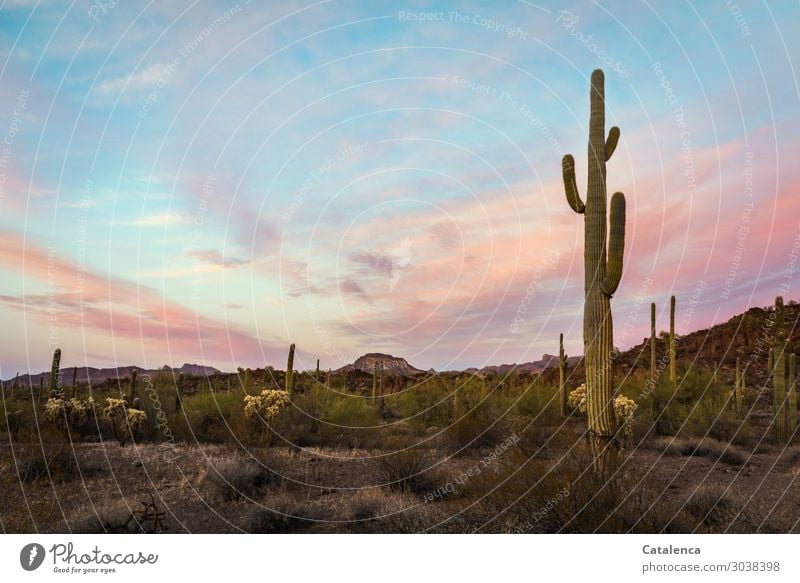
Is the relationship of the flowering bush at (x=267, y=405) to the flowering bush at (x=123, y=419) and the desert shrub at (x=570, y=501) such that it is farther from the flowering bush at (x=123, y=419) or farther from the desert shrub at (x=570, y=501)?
the desert shrub at (x=570, y=501)

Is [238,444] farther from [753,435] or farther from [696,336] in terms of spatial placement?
[696,336]

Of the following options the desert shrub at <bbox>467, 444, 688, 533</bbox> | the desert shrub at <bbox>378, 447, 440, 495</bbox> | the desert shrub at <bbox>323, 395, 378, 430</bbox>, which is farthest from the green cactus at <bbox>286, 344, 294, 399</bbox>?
the desert shrub at <bbox>467, 444, 688, 533</bbox>

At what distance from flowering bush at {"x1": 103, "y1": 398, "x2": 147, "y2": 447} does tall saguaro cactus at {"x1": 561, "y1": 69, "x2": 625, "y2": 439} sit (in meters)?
14.9

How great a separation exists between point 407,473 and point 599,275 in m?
5.86

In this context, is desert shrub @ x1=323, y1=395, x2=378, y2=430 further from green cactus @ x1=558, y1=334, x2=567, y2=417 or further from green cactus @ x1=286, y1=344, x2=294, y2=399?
green cactus @ x1=558, y1=334, x2=567, y2=417

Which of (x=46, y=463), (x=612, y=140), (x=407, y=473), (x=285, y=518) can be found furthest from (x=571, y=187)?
(x=46, y=463)

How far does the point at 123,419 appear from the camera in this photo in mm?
21562

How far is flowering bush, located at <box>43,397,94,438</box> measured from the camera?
21.0 metres

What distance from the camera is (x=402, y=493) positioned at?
12.9 m

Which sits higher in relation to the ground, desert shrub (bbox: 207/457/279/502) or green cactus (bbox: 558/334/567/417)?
green cactus (bbox: 558/334/567/417)

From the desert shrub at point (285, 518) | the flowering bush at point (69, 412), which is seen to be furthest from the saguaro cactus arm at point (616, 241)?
the flowering bush at point (69, 412)

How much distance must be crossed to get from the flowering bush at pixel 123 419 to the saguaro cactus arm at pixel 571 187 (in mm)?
15245

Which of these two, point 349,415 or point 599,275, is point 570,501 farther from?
point 349,415

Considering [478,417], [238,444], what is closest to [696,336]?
[478,417]
